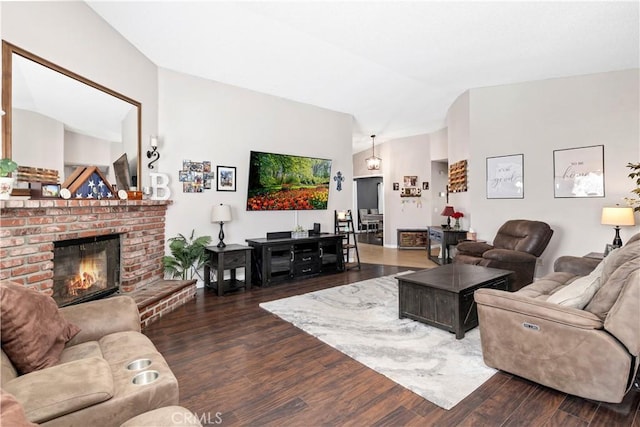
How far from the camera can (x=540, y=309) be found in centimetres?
200

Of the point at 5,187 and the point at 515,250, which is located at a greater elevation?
the point at 5,187

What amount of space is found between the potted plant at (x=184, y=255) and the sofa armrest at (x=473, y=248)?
373 cm

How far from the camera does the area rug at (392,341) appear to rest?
2.13 m

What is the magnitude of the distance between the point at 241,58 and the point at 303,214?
274 centimetres

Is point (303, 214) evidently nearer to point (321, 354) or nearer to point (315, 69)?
point (315, 69)

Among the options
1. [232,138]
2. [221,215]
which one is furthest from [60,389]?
[232,138]

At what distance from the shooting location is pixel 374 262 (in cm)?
651

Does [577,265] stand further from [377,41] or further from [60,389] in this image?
[60,389]

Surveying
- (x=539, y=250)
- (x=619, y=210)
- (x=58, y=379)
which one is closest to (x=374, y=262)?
(x=539, y=250)

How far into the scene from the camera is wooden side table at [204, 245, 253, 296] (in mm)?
4188

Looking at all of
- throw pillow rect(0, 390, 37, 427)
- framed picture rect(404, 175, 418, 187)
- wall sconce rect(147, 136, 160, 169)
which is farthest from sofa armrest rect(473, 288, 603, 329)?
framed picture rect(404, 175, 418, 187)

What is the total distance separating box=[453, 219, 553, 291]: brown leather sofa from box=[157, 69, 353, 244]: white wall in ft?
8.68

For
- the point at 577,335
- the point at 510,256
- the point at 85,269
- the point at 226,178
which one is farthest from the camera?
the point at 226,178

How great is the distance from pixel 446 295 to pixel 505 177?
319 cm
